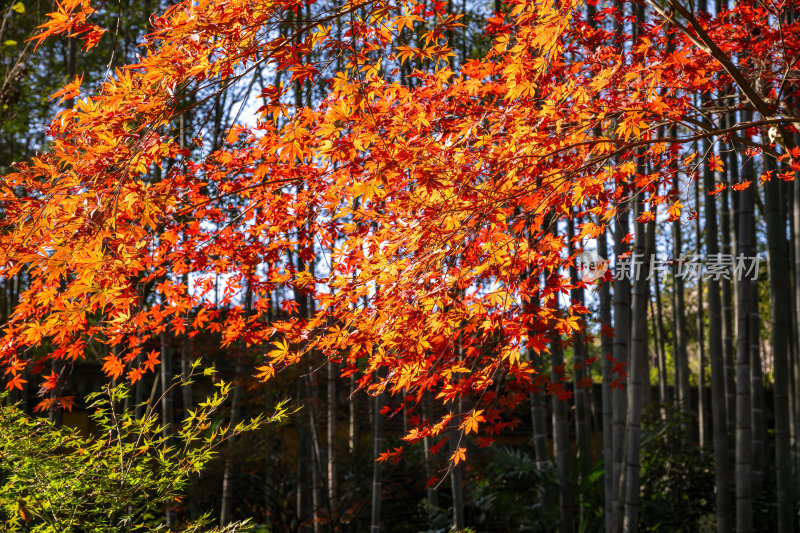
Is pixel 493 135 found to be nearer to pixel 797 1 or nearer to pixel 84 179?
pixel 84 179

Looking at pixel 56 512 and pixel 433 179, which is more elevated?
pixel 433 179

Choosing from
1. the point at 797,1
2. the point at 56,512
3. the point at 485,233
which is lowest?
the point at 56,512

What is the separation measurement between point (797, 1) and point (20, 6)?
14.1 ft

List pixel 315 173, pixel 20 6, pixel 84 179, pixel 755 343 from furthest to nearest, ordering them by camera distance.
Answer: pixel 755 343 → pixel 20 6 → pixel 315 173 → pixel 84 179

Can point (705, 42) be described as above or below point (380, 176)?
above

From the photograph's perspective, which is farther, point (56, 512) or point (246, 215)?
point (246, 215)

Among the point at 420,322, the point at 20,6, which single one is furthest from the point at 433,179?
the point at 20,6

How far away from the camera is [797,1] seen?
362 cm

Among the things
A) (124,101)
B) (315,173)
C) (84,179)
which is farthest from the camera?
(315,173)

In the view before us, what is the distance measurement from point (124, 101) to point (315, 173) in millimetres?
967

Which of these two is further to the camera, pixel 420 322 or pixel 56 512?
pixel 56 512

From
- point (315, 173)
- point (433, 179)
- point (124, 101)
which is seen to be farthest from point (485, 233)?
point (124, 101)

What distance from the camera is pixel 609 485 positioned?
17.3 ft

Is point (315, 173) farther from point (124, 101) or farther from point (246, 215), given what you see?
point (124, 101)
